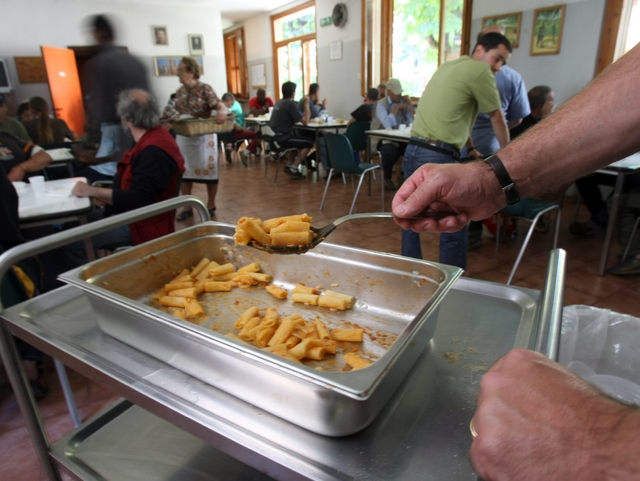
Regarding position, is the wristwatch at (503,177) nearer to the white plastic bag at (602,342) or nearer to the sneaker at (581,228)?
the white plastic bag at (602,342)

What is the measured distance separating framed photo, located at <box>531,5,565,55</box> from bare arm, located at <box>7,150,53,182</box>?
4.86 metres

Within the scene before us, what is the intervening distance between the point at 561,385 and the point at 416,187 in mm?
587

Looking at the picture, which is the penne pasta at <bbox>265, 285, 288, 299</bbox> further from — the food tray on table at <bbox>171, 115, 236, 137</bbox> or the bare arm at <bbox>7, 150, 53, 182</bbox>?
the food tray on table at <bbox>171, 115, 236, 137</bbox>

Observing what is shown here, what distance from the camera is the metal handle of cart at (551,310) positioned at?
579 millimetres

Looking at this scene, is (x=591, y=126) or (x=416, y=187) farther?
(x=416, y=187)

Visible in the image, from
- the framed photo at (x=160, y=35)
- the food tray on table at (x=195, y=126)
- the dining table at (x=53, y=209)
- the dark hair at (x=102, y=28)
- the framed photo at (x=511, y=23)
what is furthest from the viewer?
the framed photo at (x=160, y=35)

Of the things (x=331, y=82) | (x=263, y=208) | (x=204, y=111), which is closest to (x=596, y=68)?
(x=263, y=208)

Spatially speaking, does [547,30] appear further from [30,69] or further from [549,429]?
[30,69]

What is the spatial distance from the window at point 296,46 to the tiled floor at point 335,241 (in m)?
3.65

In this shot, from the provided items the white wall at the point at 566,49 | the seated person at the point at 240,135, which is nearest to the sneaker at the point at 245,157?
the seated person at the point at 240,135

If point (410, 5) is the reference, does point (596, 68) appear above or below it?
below

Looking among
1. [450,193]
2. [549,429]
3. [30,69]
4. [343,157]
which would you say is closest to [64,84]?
[30,69]

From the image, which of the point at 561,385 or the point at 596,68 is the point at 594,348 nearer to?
the point at 561,385

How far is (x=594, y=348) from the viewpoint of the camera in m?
1.23
